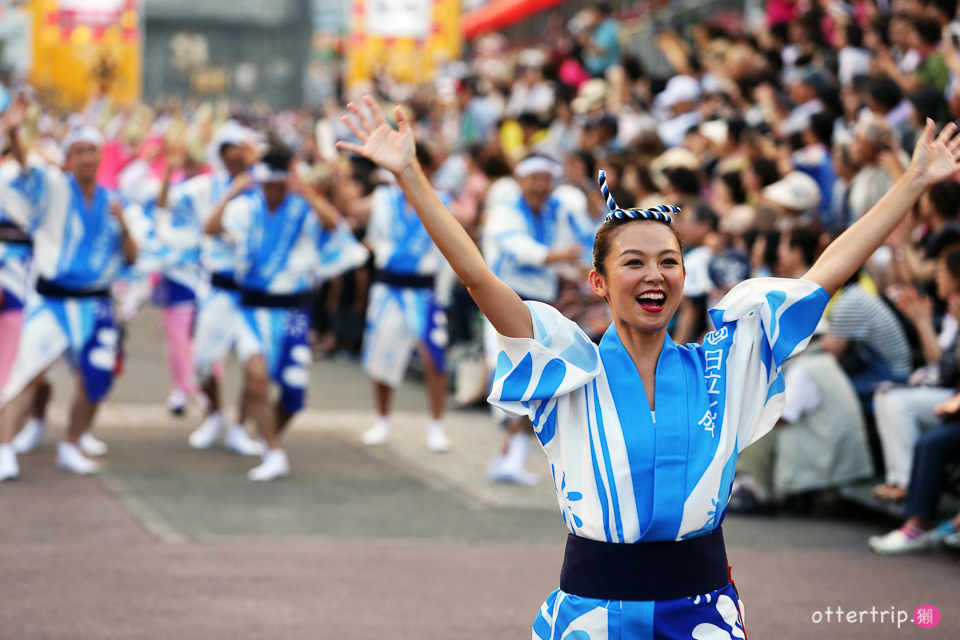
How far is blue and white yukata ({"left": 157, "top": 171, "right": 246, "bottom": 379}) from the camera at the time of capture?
9117 mm

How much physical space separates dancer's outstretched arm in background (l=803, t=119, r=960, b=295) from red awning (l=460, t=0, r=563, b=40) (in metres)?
20.5

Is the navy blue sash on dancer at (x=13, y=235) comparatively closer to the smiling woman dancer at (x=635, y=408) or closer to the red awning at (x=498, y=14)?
the smiling woman dancer at (x=635, y=408)

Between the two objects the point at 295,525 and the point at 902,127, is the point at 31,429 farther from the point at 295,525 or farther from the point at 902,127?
the point at 902,127

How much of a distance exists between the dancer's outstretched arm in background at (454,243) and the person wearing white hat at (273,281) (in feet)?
17.7

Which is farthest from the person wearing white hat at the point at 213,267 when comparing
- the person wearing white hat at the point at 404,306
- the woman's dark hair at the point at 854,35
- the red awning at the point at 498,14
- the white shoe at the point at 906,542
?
the red awning at the point at 498,14

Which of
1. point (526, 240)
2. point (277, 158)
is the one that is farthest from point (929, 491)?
point (277, 158)

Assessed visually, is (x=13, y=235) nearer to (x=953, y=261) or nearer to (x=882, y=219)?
(x=953, y=261)

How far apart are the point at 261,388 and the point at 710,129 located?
5.41m

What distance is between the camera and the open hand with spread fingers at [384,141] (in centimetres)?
303

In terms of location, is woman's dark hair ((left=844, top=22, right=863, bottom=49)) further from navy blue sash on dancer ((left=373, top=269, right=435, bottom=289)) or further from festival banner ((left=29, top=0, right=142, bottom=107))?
festival banner ((left=29, top=0, right=142, bottom=107))

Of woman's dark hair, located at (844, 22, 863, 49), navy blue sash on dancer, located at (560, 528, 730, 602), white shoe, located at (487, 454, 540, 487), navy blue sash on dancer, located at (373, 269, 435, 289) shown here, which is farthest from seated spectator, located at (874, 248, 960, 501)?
woman's dark hair, located at (844, 22, 863, 49)

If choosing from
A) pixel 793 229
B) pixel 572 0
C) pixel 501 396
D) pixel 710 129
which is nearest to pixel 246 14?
pixel 572 0

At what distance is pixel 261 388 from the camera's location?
8297mm

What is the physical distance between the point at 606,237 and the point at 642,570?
741 millimetres
